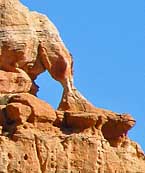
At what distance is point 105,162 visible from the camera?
46000mm

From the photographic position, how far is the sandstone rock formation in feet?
148

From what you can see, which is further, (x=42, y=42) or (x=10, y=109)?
(x=42, y=42)

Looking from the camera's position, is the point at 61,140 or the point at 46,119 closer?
the point at 61,140

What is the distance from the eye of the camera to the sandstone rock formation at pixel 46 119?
4500 cm

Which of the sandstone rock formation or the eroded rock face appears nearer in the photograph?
the eroded rock face

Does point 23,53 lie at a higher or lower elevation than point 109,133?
higher

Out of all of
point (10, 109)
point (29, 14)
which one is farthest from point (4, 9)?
point (10, 109)

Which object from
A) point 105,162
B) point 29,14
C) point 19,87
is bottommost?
point 105,162

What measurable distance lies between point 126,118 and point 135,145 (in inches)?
43.3

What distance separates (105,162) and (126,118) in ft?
7.56

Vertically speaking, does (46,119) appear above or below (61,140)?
above

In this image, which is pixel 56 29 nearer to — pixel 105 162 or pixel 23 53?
pixel 23 53

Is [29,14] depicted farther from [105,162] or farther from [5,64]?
[105,162]

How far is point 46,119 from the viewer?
46.1m
